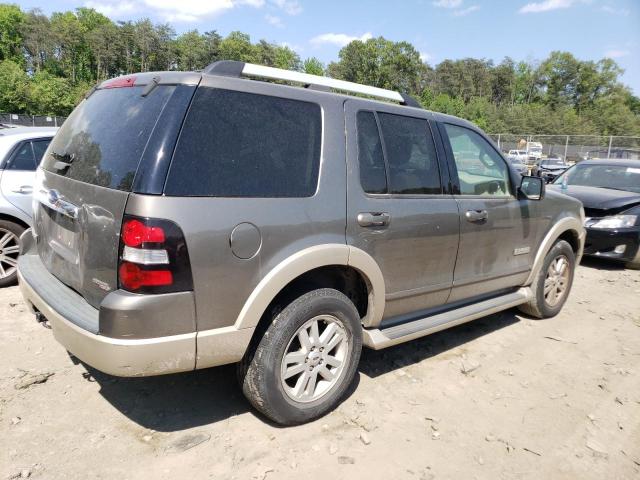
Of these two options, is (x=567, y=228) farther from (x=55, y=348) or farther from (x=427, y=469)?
(x=55, y=348)

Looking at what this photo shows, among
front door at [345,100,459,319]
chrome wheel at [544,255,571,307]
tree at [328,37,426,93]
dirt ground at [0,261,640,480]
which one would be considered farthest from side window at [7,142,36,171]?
tree at [328,37,426,93]

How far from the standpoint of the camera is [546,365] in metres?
4.07

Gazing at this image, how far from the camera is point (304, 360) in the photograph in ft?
9.47

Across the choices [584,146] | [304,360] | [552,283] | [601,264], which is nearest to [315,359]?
[304,360]

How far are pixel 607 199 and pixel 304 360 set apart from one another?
6577 millimetres

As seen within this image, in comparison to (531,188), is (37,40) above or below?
above

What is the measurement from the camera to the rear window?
2.45 metres

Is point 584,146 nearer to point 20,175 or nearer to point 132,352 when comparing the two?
point 20,175

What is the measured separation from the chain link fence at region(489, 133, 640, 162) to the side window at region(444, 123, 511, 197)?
2662 cm

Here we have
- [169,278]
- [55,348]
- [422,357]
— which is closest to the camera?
[169,278]

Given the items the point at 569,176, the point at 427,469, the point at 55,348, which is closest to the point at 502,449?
the point at 427,469

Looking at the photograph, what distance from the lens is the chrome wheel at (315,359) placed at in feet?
9.34

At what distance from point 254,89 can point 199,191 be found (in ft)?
2.35

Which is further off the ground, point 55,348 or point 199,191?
point 199,191
